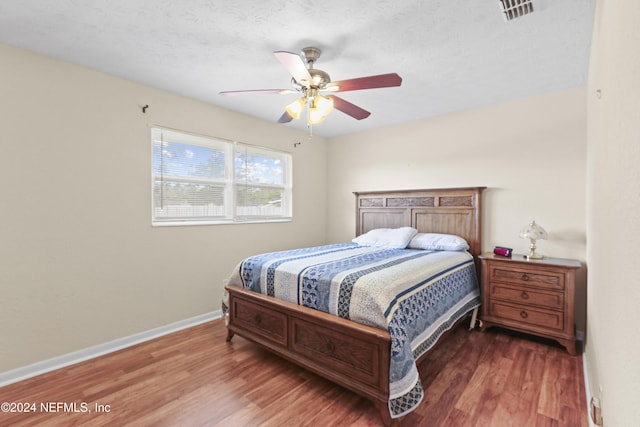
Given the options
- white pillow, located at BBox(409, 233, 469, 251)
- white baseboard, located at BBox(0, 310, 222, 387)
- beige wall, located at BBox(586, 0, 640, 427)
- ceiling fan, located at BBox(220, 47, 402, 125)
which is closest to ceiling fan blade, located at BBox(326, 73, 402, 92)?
ceiling fan, located at BBox(220, 47, 402, 125)

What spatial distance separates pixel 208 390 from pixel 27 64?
9.04 ft

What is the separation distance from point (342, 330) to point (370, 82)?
63.9 inches

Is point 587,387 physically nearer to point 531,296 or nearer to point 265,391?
point 531,296

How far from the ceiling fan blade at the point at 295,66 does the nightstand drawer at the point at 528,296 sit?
2.62 m

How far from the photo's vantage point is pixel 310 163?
15.1 ft

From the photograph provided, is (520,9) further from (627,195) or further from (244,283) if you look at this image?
(244,283)

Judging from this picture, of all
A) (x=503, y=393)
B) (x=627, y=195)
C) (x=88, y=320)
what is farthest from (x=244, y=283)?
(x=627, y=195)

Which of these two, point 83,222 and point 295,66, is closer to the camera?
point 295,66

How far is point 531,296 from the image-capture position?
8.99ft

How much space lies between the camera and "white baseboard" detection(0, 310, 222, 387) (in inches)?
86.2

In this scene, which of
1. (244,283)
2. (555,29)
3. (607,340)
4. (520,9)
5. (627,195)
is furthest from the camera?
(244,283)

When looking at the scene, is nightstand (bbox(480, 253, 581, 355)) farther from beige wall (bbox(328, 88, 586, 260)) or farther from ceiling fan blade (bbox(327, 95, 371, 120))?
ceiling fan blade (bbox(327, 95, 371, 120))

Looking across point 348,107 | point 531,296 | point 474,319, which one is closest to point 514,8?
point 348,107

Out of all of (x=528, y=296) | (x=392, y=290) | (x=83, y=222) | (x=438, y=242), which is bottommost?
(x=528, y=296)
